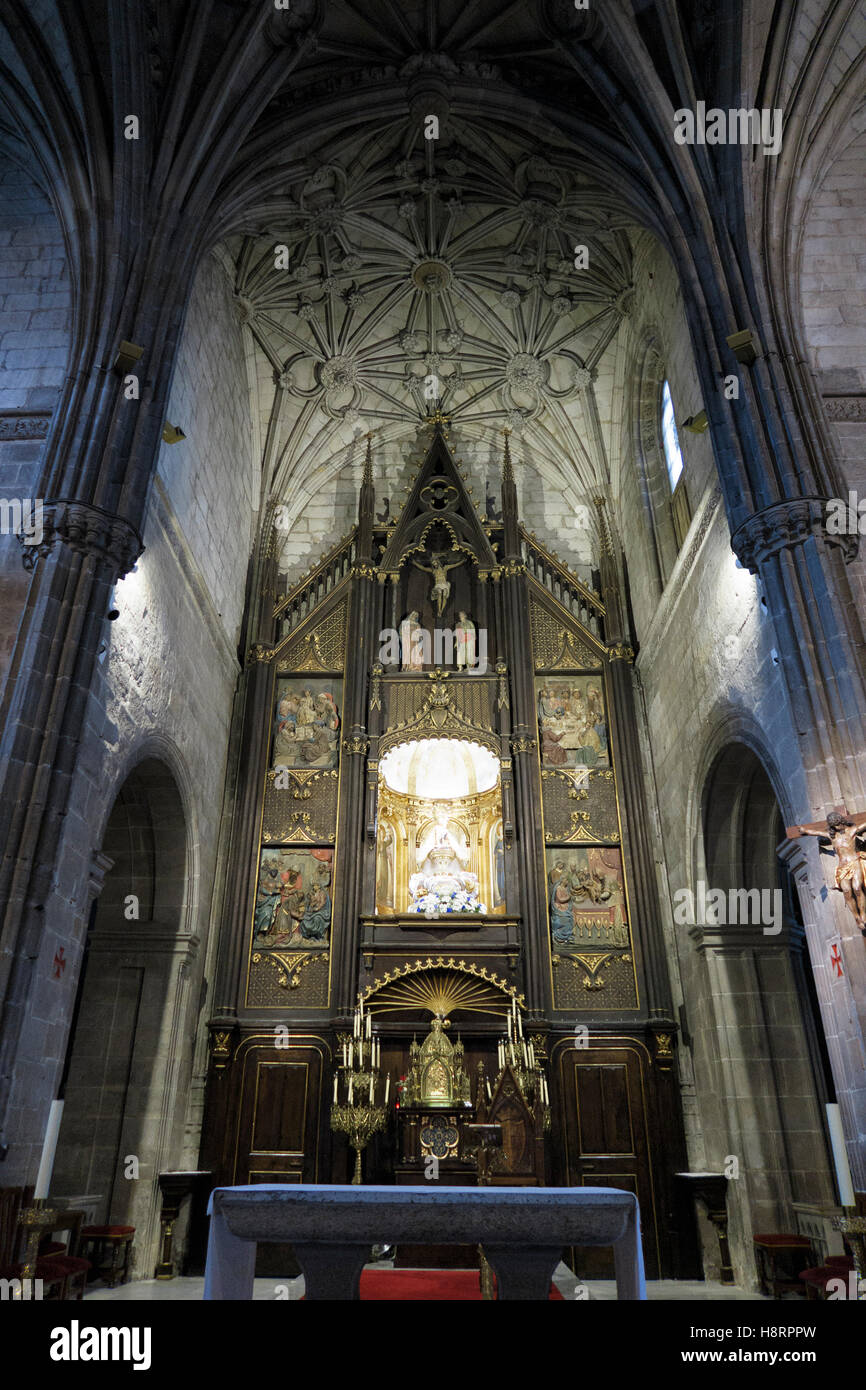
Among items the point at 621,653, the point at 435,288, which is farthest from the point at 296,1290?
the point at 435,288

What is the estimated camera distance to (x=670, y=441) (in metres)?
15.2

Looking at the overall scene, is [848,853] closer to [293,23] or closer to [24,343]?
[24,343]

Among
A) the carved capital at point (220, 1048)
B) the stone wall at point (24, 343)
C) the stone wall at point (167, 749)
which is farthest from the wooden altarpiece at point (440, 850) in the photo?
the stone wall at point (24, 343)

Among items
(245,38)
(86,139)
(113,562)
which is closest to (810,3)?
(245,38)

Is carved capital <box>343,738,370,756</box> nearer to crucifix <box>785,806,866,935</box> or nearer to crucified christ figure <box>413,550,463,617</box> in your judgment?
crucified christ figure <box>413,550,463,617</box>

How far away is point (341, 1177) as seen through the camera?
489 inches

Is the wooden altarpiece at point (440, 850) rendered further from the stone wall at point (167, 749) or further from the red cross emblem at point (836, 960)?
the red cross emblem at point (836, 960)

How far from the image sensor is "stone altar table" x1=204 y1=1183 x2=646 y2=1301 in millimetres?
4773

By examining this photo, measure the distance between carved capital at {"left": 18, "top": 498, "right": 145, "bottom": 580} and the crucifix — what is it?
6.91m

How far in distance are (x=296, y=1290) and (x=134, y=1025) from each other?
3981 mm

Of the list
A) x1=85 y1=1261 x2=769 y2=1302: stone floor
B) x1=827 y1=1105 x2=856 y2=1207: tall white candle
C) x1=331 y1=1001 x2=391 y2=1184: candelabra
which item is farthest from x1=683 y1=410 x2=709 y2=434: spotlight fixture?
x1=85 y1=1261 x2=769 y2=1302: stone floor

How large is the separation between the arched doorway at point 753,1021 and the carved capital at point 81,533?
7281 mm

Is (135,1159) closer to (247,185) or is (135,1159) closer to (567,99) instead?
(247,185)

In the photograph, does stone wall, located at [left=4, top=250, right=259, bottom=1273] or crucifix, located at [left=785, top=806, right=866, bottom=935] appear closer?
crucifix, located at [left=785, top=806, right=866, bottom=935]
